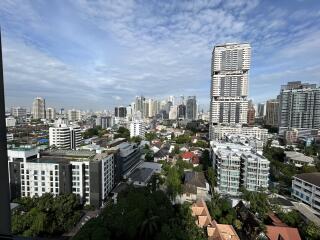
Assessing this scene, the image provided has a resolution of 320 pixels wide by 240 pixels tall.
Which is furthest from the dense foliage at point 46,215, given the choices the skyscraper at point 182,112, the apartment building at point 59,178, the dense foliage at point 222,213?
the skyscraper at point 182,112

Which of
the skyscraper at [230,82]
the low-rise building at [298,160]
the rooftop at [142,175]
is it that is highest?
the skyscraper at [230,82]

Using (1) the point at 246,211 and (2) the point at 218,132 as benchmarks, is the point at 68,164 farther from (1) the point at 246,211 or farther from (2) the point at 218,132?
(2) the point at 218,132

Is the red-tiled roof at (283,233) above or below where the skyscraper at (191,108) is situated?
below

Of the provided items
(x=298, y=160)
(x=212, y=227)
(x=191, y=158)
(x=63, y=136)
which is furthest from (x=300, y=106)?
(x=63, y=136)

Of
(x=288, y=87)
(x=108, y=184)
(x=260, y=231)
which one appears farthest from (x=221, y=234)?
(x=288, y=87)

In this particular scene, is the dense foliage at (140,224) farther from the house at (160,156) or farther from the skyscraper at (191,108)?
the skyscraper at (191,108)

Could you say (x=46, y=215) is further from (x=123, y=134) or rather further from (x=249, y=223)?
(x=123, y=134)
